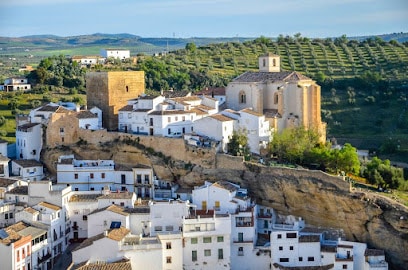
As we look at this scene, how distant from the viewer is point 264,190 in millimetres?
29188

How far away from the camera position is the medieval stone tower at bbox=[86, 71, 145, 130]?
35.0 metres

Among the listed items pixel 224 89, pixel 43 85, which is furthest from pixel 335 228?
pixel 43 85

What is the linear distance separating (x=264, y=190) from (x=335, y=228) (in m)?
3.38

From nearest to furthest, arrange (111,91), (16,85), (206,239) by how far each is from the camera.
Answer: (206,239) → (111,91) → (16,85)

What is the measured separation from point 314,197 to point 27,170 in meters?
13.3

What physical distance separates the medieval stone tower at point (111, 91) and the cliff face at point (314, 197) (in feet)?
13.1

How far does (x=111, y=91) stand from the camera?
3509 centimetres

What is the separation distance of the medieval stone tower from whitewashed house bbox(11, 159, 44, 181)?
13.9ft

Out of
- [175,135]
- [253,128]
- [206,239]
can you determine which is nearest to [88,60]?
[175,135]

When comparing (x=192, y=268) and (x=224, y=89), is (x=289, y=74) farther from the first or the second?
(x=192, y=268)

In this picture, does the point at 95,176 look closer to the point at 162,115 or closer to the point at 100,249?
the point at 162,115

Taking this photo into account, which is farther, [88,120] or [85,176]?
[88,120]

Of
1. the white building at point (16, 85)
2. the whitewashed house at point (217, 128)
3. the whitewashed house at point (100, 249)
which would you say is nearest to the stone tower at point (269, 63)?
the whitewashed house at point (217, 128)

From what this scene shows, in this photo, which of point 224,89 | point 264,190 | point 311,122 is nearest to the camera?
point 264,190
